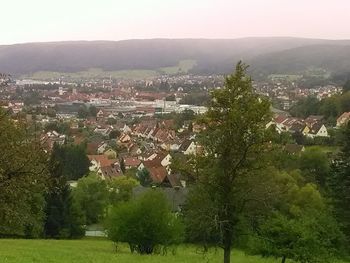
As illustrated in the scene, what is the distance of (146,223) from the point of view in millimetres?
25641

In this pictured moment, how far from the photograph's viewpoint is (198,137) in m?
14.1

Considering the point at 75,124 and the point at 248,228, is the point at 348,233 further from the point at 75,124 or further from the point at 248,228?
the point at 75,124

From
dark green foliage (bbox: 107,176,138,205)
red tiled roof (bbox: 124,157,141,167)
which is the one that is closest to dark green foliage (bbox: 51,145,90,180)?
red tiled roof (bbox: 124,157,141,167)

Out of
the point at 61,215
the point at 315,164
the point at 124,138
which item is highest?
the point at 61,215

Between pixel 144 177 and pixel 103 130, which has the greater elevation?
pixel 144 177

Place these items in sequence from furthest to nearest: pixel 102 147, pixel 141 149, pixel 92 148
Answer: pixel 141 149, pixel 102 147, pixel 92 148

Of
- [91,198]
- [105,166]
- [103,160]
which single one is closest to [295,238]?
[91,198]

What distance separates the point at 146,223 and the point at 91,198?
73.6 feet

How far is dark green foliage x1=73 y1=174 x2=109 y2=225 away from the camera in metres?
46.9

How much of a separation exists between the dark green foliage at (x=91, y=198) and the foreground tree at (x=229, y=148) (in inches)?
1319

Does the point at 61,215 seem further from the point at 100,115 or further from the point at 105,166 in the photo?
the point at 100,115

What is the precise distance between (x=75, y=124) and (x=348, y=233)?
10312 cm

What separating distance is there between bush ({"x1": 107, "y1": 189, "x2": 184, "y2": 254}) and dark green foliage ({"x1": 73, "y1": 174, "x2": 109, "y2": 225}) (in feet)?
68.1

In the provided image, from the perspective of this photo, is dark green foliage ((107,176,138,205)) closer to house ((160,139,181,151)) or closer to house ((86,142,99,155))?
house ((86,142,99,155))
